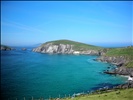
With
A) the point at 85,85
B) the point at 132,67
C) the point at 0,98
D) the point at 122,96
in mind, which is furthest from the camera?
the point at 132,67

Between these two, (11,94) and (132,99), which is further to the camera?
(11,94)

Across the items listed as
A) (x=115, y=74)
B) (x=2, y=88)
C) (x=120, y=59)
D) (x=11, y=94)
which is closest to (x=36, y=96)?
(x=11, y=94)

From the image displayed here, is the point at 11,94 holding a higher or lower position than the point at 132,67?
lower

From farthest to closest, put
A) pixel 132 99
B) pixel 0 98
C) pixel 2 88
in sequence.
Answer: pixel 2 88 < pixel 0 98 < pixel 132 99

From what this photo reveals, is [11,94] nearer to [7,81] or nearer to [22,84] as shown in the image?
[22,84]

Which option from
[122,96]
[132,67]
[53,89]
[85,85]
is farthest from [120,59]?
[122,96]

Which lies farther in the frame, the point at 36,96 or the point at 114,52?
the point at 114,52

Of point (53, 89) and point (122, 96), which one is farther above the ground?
point (122, 96)

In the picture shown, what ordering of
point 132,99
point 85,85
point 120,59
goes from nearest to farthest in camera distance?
point 132,99
point 85,85
point 120,59

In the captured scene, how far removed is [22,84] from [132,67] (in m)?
67.1

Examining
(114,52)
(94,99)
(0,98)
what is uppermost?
(114,52)

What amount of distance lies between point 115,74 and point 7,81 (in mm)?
65568

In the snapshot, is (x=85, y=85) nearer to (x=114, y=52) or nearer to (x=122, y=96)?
(x=122, y=96)

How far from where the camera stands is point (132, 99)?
148 ft
